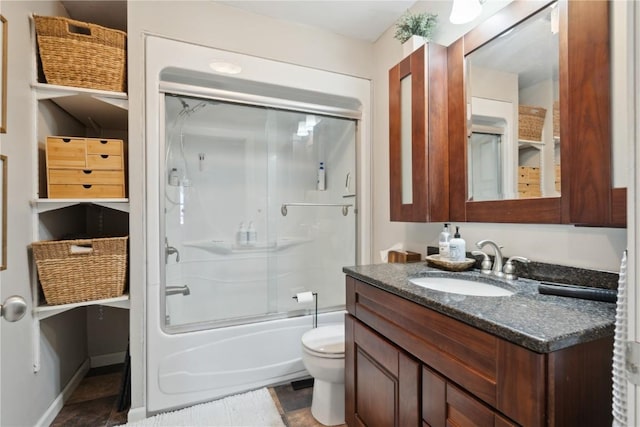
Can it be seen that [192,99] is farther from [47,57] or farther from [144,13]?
[47,57]

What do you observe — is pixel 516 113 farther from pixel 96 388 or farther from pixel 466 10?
pixel 96 388

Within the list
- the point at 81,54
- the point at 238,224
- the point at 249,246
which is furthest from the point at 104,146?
the point at 249,246

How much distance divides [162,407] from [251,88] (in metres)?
2.10

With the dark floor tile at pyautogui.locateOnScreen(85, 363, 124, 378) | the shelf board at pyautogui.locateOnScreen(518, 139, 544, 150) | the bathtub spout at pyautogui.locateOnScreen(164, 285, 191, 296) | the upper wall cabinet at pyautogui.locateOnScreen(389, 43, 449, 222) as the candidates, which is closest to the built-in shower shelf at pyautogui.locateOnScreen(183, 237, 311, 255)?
the bathtub spout at pyautogui.locateOnScreen(164, 285, 191, 296)

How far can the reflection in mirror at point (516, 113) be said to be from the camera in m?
1.17

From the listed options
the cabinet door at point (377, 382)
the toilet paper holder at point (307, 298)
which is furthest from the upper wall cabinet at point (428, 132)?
the toilet paper holder at point (307, 298)

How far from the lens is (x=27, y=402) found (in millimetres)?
1448

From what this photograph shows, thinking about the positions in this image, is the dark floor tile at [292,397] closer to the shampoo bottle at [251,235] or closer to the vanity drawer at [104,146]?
the shampoo bottle at [251,235]

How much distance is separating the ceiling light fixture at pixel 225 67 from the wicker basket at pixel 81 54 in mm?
490

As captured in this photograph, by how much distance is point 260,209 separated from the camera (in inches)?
105

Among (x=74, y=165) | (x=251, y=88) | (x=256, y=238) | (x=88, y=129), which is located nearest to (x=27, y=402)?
(x=74, y=165)

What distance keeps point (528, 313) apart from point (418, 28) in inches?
62.6

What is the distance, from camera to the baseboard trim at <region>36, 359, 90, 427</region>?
161cm

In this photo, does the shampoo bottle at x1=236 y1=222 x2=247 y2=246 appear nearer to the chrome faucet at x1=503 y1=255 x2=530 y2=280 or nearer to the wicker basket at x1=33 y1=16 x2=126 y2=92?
the wicker basket at x1=33 y1=16 x2=126 y2=92
